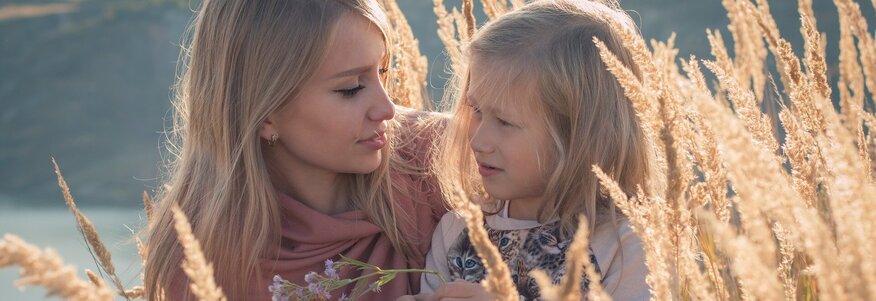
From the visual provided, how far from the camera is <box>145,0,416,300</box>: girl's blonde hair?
6.32 ft

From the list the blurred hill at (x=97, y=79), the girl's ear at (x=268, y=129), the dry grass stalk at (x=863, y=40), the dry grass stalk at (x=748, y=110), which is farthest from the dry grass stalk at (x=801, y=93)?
the blurred hill at (x=97, y=79)

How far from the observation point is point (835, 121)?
626 millimetres

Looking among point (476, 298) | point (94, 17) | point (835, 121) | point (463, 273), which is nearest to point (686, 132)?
point (476, 298)

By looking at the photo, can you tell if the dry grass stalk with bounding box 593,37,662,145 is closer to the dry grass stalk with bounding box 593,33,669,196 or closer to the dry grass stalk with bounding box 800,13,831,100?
the dry grass stalk with bounding box 593,33,669,196

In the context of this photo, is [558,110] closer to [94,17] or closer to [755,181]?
[755,181]

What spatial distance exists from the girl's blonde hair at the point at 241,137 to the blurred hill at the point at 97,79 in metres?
7.80


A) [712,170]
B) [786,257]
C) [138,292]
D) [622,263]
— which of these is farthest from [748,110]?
[138,292]

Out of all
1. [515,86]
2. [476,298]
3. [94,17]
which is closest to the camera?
[476,298]

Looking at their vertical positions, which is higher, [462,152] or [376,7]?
[376,7]

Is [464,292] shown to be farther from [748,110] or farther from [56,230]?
[56,230]

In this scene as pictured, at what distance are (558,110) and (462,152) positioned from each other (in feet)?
0.93

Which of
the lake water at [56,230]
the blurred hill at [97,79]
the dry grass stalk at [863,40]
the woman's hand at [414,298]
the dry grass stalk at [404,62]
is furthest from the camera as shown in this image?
the blurred hill at [97,79]

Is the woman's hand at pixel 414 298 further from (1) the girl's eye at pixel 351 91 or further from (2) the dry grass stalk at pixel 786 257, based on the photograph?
(2) the dry grass stalk at pixel 786 257

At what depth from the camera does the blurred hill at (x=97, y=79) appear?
10.5 metres
